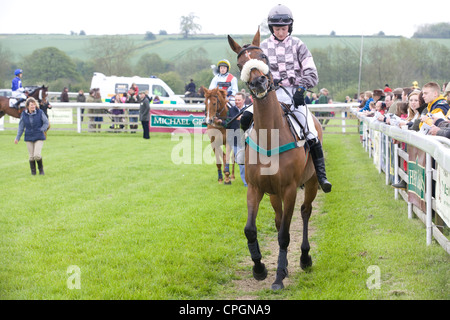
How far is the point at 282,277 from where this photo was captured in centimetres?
534

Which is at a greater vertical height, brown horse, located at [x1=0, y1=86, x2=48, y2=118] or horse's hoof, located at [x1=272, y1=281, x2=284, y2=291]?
brown horse, located at [x1=0, y1=86, x2=48, y2=118]

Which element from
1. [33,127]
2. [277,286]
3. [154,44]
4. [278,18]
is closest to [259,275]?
[277,286]

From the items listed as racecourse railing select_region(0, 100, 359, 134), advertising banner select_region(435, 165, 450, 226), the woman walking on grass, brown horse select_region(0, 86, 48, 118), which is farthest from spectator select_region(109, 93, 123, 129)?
advertising banner select_region(435, 165, 450, 226)

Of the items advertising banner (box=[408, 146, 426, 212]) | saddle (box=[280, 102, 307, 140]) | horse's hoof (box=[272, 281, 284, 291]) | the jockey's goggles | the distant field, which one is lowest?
horse's hoof (box=[272, 281, 284, 291])

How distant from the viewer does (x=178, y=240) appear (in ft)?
22.6

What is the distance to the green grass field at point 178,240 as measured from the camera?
199 inches

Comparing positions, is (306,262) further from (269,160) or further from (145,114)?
(145,114)

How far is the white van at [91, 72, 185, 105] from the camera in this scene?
34.4 metres

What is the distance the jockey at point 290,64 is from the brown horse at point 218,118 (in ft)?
17.4

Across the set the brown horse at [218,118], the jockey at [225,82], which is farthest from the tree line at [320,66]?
the brown horse at [218,118]

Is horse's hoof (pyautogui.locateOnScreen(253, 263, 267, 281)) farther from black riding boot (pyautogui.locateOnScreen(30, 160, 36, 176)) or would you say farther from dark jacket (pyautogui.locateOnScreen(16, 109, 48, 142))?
dark jacket (pyautogui.locateOnScreen(16, 109, 48, 142))

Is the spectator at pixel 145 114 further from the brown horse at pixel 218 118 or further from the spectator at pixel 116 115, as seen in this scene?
the brown horse at pixel 218 118

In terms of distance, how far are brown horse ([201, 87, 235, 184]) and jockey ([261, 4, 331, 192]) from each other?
5.30m
